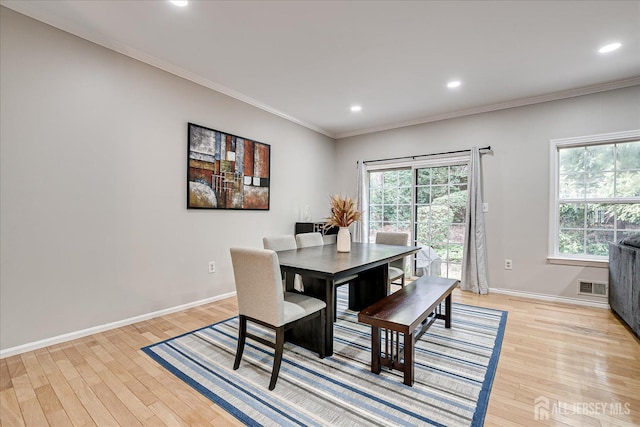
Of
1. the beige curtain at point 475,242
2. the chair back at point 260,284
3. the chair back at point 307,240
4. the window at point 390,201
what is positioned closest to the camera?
the chair back at point 260,284

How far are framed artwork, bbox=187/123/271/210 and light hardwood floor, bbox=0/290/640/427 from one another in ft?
4.80

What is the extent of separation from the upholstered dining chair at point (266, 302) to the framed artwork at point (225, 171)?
1.68m

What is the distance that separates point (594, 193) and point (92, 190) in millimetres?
5407

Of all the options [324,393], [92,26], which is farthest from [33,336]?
[92,26]

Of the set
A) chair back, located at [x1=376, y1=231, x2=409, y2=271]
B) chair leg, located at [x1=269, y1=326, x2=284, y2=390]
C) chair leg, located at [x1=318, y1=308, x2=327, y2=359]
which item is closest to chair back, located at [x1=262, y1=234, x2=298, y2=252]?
chair leg, located at [x1=318, y1=308, x2=327, y2=359]

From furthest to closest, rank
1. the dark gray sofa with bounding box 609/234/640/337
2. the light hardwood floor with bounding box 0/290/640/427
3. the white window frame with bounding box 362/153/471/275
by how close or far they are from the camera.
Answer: the white window frame with bounding box 362/153/471/275
the dark gray sofa with bounding box 609/234/640/337
the light hardwood floor with bounding box 0/290/640/427

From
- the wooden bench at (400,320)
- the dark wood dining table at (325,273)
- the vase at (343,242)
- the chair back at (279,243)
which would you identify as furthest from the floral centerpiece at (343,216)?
the wooden bench at (400,320)

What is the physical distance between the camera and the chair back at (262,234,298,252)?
2.78 m

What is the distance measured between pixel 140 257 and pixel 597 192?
17.1ft

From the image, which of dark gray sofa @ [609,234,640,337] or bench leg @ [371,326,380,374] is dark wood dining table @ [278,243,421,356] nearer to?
bench leg @ [371,326,380,374]

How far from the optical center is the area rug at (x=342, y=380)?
1579 mm

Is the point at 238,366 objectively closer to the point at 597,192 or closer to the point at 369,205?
the point at 369,205

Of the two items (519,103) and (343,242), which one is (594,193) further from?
(343,242)

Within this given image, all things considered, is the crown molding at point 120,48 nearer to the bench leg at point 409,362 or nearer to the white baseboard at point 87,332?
the white baseboard at point 87,332
